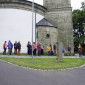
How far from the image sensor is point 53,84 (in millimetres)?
5348

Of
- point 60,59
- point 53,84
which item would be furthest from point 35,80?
point 60,59

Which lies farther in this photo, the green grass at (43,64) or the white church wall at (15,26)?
the white church wall at (15,26)

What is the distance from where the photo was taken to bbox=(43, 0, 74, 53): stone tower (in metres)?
22.6

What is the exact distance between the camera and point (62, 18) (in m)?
23.1

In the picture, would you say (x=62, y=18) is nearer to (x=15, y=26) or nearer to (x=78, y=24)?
(x=15, y=26)

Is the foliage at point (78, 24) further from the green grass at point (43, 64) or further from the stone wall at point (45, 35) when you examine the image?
the green grass at point (43, 64)

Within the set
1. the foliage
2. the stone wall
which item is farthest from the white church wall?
the foliage

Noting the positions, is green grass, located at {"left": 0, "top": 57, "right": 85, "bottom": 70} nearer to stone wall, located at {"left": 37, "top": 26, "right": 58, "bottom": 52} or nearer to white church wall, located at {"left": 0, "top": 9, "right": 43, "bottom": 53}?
white church wall, located at {"left": 0, "top": 9, "right": 43, "bottom": 53}

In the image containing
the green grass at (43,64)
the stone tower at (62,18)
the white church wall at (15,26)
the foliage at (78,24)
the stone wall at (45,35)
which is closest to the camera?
the green grass at (43,64)

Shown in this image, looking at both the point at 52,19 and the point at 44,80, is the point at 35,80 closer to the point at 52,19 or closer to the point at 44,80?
the point at 44,80

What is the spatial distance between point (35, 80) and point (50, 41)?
14.3 metres

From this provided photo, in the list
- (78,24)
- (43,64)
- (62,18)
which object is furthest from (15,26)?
(78,24)

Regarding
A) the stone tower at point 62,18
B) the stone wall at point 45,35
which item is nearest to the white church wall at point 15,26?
the stone wall at point 45,35

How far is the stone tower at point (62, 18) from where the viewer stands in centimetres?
2263
